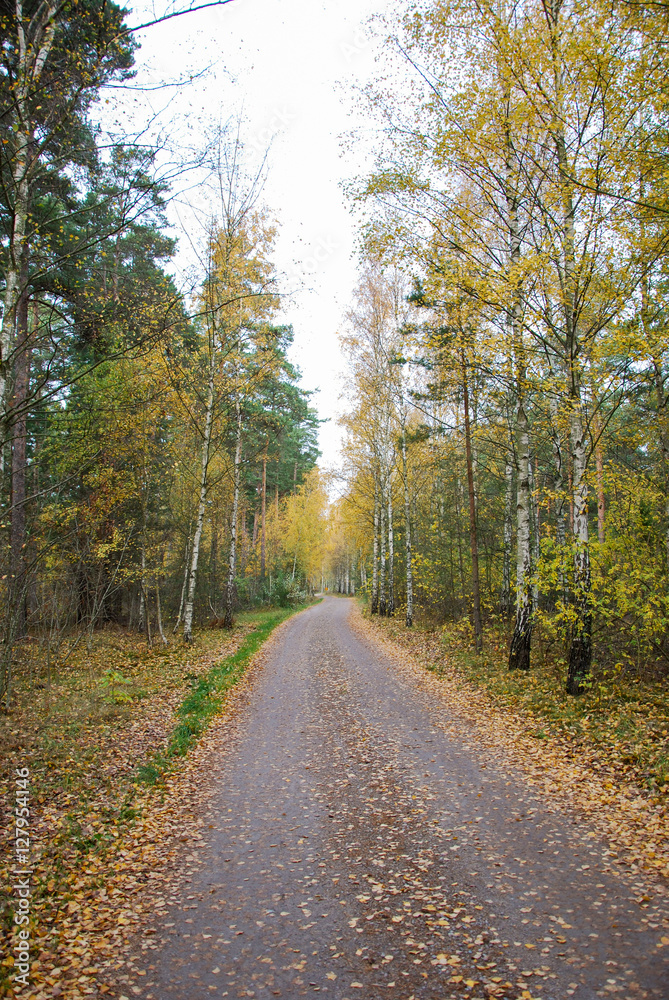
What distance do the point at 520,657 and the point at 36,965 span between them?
8913mm

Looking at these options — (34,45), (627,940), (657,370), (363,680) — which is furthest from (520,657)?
(34,45)

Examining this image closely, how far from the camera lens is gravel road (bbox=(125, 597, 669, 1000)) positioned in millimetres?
3086

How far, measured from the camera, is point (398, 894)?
3873 mm

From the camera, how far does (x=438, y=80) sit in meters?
8.60

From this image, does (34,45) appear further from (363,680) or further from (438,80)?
→ (363,680)

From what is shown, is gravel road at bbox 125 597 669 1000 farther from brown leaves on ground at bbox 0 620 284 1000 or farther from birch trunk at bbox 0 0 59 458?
birch trunk at bbox 0 0 59 458

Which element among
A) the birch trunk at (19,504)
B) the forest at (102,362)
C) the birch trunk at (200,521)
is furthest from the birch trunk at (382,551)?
the birch trunk at (19,504)

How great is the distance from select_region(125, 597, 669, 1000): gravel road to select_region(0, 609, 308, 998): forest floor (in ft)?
1.96

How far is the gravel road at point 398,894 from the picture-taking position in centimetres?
309

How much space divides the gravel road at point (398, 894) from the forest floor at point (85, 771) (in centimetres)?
60

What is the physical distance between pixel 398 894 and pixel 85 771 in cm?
406

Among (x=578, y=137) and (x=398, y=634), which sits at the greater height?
(x=578, y=137)

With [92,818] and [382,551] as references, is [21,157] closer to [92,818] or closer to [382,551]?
[92,818]

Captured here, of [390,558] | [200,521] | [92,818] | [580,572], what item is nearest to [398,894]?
[92,818]
